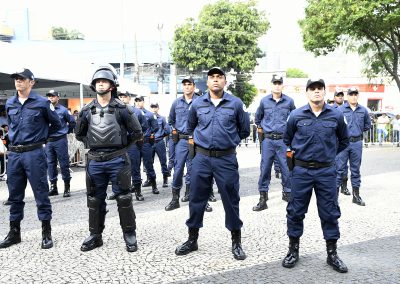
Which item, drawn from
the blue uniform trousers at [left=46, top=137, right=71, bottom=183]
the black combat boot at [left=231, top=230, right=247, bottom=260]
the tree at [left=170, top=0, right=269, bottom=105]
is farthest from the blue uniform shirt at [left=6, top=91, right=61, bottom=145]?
the tree at [left=170, top=0, right=269, bottom=105]

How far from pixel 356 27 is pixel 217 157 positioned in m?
15.7

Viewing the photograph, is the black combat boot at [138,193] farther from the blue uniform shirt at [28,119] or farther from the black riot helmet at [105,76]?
the black riot helmet at [105,76]

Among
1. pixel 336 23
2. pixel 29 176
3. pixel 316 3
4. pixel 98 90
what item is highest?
pixel 316 3

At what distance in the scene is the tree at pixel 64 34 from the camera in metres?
72.6

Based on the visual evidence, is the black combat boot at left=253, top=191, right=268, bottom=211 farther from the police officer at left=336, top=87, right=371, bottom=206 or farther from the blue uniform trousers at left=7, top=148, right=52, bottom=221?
the blue uniform trousers at left=7, top=148, right=52, bottom=221

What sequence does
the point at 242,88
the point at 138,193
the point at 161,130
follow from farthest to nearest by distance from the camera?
the point at 242,88
the point at 161,130
the point at 138,193

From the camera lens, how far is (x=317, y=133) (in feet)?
15.0

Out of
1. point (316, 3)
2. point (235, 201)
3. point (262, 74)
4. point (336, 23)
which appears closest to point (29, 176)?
point (235, 201)

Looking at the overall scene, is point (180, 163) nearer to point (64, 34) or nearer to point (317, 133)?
point (317, 133)

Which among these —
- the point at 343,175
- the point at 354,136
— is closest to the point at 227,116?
the point at 354,136

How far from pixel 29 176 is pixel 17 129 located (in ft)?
1.90

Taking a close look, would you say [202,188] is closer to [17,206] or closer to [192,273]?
[192,273]

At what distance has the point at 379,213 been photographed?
22.2ft

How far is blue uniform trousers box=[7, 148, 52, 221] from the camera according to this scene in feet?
16.8
